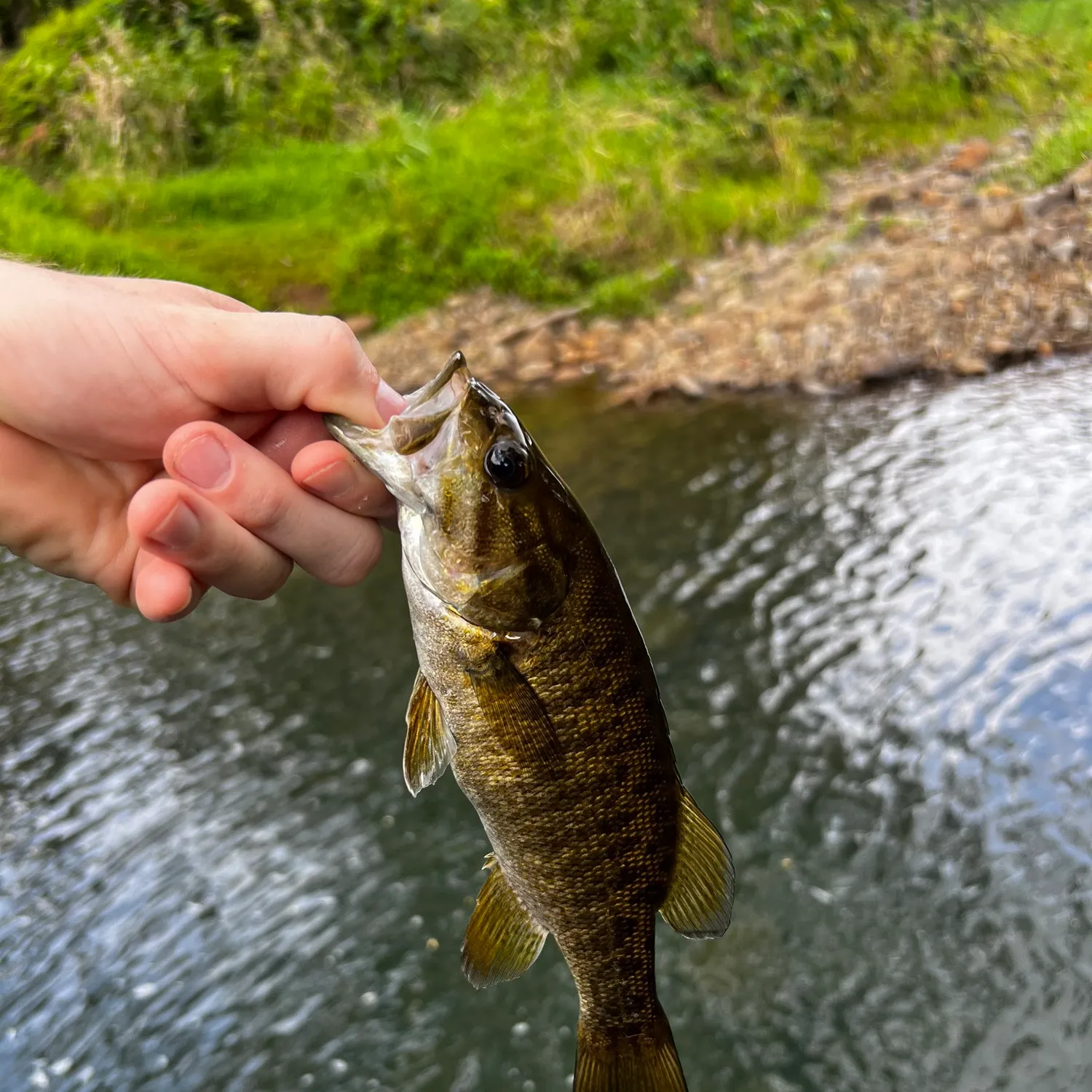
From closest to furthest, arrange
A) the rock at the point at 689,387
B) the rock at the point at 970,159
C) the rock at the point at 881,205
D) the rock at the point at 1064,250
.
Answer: the rock at the point at 1064,250 < the rock at the point at 689,387 < the rock at the point at 881,205 < the rock at the point at 970,159

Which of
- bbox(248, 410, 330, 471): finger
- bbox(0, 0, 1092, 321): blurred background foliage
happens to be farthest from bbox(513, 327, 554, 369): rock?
bbox(248, 410, 330, 471): finger

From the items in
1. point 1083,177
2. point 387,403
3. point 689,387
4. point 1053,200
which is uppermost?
point 387,403

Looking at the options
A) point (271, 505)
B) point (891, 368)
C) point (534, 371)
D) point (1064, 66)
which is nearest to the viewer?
point (271, 505)

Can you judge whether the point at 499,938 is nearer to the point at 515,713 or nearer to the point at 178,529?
the point at 515,713

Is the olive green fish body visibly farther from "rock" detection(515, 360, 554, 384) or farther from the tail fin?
"rock" detection(515, 360, 554, 384)

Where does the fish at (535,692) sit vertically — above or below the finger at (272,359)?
below

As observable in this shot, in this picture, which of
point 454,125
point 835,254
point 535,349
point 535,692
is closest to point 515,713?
point 535,692

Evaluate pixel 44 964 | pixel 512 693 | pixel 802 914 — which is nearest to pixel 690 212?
pixel 802 914

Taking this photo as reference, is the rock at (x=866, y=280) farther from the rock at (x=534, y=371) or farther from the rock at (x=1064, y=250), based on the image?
the rock at (x=534, y=371)

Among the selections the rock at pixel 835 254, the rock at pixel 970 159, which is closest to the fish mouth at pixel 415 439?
the rock at pixel 835 254
